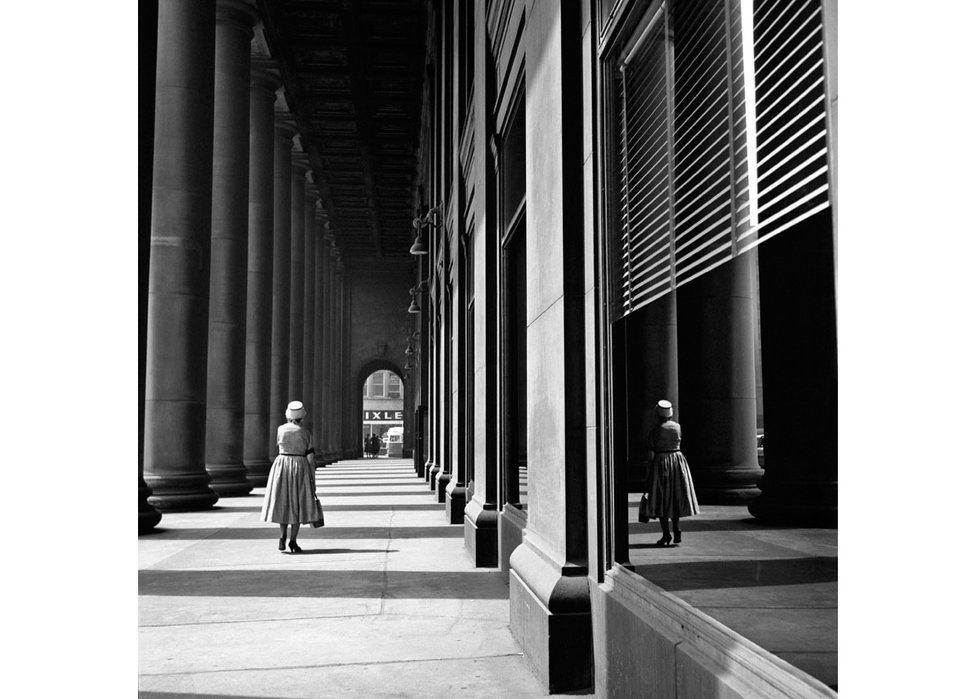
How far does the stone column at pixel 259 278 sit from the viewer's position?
29.2 metres

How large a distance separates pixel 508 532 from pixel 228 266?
15.2 m

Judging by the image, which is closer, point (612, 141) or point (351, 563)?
point (612, 141)

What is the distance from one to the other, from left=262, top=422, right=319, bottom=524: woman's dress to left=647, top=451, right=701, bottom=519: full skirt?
830cm

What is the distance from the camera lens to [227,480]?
23781mm

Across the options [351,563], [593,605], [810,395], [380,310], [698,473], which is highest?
[380,310]

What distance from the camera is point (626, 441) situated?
558 cm

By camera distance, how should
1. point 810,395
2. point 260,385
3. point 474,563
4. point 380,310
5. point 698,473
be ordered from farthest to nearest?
point 380,310 → point 260,385 → point 474,563 → point 698,473 → point 810,395

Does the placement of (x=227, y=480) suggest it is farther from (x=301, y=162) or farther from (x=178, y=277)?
(x=301, y=162)

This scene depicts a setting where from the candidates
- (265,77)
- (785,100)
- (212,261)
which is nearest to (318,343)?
(265,77)

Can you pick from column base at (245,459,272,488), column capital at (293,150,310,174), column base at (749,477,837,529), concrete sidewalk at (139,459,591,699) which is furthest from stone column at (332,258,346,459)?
column base at (749,477,837,529)

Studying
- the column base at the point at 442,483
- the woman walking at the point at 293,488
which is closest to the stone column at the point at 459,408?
the column base at the point at 442,483
